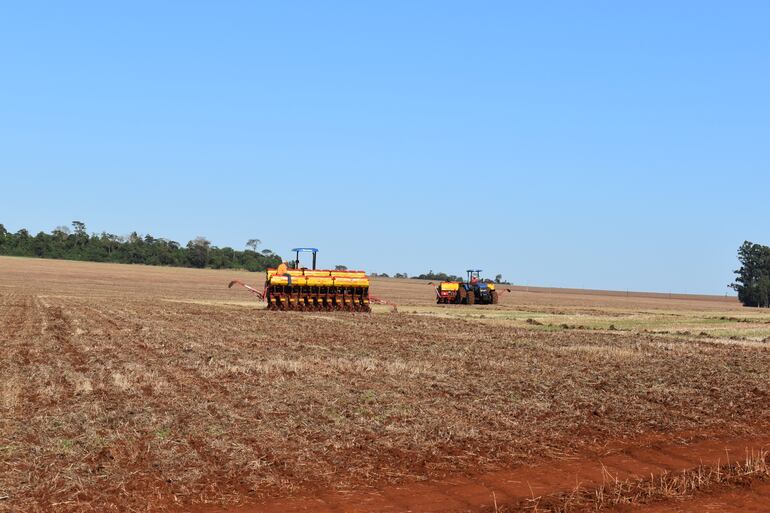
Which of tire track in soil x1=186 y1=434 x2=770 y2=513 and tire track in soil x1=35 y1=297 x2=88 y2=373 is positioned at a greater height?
tire track in soil x1=35 y1=297 x2=88 y2=373

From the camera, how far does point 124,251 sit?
147 m

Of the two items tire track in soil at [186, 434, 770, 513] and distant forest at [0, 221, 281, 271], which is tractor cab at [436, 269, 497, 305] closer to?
tire track in soil at [186, 434, 770, 513]

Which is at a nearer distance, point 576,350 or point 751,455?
point 751,455

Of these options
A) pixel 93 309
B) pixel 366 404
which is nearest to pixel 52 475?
pixel 366 404

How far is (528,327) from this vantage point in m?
31.7

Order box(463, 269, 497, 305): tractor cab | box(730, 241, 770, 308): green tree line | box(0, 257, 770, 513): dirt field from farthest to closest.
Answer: box(730, 241, 770, 308): green tree line < box(463, 269, 497, 305): tractor cab < box(0, 257, 770, 513): dirt field

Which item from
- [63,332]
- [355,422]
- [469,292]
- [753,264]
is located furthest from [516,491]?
[753,264]

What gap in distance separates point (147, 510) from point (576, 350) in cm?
1620

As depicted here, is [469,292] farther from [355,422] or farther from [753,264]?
[753,264]

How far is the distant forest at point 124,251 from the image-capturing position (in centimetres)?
13838

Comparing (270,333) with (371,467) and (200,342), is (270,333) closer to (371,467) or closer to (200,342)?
(200,342)

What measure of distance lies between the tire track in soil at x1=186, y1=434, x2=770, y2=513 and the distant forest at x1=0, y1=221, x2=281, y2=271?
128959mm

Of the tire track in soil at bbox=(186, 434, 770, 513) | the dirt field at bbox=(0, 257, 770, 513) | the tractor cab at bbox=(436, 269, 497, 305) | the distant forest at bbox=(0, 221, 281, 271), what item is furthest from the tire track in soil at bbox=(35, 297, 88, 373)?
the distant forest at bbox=(0, 221, 281, 271)

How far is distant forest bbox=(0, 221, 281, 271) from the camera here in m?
138
